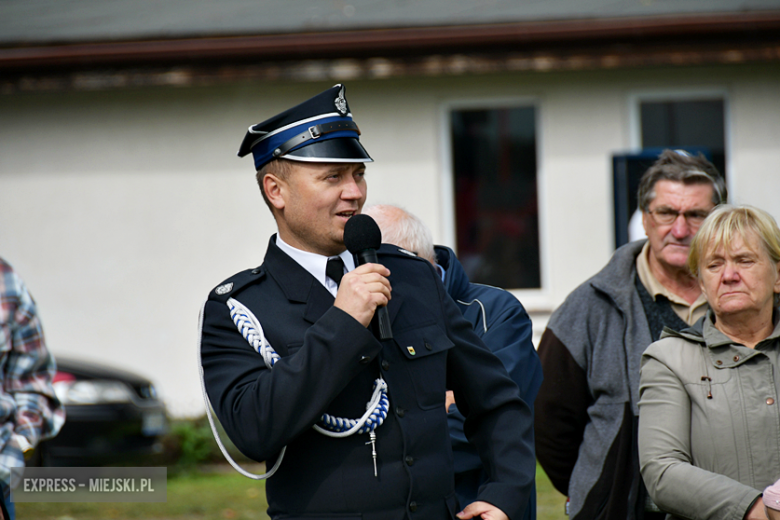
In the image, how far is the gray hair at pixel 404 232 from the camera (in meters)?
3.20

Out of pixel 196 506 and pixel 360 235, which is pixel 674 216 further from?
pixel 196 506

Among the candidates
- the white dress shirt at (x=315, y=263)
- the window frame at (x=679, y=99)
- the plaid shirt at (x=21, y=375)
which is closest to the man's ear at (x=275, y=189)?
the white dress shirt at (x=315, y=263)

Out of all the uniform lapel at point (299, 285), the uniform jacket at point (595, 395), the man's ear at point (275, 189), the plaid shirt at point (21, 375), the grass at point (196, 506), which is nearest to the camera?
the uniform lapel at point (299, 285)

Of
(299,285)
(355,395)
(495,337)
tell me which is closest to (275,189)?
(299,285)

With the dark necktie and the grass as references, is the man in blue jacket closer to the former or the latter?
the dark necktie

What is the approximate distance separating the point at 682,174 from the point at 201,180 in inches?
248

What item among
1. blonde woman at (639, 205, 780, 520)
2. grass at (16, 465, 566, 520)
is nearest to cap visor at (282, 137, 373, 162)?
blonde woman at (639, 205, 780, 520)

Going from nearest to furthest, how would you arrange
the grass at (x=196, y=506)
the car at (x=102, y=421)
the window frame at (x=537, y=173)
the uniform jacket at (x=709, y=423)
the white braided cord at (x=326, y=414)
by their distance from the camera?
the white braided cord at (x=326, y=414), the uniform jacket at (x=709, y=423), the grass at (x=196, y=506), the car at (x=102, y=421), the window frame at (x=537, y=173)

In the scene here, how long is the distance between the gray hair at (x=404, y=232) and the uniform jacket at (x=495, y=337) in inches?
5.9

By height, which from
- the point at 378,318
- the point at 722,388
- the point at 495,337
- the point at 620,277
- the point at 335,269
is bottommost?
the point at 722,388

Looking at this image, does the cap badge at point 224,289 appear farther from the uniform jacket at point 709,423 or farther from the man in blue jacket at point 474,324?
the uniform jacket at point 709,423

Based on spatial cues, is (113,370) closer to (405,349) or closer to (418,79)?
(418,79)

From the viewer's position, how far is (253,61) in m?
8.46

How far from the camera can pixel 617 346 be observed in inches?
128
